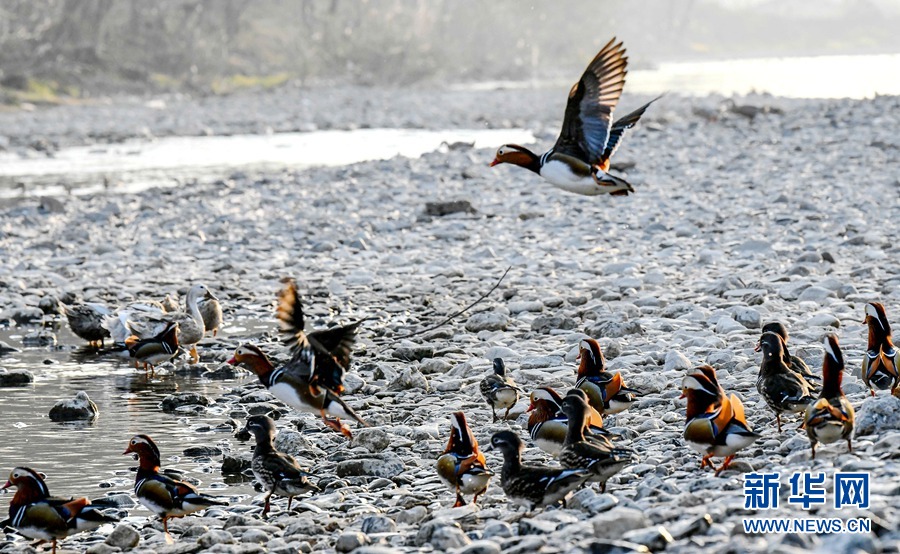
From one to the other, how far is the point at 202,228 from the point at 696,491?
13.4 m

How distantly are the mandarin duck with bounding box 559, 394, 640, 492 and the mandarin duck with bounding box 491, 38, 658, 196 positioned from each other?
2743 mm

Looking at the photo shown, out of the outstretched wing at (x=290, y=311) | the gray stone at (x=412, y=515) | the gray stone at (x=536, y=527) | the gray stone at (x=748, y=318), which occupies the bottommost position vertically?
the gray stone at (x=412, y=515)

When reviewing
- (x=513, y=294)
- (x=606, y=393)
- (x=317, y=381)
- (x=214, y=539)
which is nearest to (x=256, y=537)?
(x=214, y=539)

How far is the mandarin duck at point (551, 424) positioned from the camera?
279 inches

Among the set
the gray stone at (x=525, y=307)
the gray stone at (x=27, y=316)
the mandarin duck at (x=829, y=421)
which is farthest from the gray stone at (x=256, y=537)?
the gray stone at (x=27, y=316)

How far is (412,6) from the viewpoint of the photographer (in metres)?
86.7

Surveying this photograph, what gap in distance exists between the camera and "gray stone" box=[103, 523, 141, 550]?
261 inches

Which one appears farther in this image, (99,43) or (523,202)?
(99,43)

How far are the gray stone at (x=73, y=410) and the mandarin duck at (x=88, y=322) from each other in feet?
8.50

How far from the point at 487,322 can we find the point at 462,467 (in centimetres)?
514

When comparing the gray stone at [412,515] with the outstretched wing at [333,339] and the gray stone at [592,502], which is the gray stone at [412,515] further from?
the outstretched wing at [333,339]

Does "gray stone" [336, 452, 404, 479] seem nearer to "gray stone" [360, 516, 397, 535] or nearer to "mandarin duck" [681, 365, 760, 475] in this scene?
"gray stone" [360, 516, 397, 535]

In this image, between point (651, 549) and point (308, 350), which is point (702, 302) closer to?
point (308, 350)

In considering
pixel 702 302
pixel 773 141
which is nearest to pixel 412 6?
pixel 773 141
